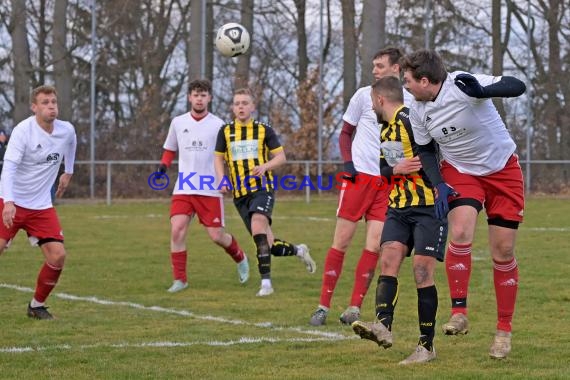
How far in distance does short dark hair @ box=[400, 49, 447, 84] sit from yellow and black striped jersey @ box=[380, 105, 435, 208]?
0.56 meters

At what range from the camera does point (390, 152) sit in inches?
273

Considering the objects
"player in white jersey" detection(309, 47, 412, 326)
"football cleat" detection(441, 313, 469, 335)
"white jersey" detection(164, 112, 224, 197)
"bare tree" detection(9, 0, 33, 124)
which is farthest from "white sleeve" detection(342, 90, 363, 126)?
"bare tree" detection(9, 0, 33, 124)

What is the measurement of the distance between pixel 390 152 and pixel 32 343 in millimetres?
2724

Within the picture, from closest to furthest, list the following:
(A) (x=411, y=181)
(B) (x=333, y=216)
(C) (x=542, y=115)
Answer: (A) (x=411, y=181) → (B) (x=333, y=216) → (C) (x=542, y=115)

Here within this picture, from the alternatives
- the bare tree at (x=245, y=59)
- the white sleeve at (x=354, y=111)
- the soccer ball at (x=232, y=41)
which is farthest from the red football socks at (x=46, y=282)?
the bare tree at (x=245, y=59)

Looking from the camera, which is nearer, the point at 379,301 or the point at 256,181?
the point at 379,301

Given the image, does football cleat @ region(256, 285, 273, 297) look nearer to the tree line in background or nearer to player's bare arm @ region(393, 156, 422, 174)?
player's bare arm @ region(393, 156, 422, 174)

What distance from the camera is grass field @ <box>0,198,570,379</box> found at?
6277 mm

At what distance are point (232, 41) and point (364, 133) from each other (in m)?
4.94

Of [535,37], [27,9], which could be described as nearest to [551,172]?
[535,37]

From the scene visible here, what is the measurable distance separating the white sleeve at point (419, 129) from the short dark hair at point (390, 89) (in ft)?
1.16

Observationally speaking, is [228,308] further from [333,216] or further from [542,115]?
[542,115]

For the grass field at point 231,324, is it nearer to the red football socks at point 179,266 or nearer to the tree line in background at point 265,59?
the red football socks at point 179,266

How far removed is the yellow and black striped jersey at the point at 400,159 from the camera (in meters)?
6.63
